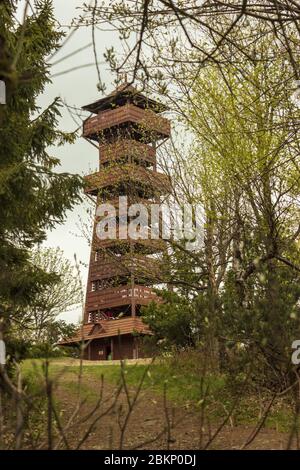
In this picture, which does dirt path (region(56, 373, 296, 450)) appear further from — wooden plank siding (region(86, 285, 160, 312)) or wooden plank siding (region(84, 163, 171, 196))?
wooden plank siding (region(86, 285, 160, 312))

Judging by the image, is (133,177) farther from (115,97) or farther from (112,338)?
(112,338)

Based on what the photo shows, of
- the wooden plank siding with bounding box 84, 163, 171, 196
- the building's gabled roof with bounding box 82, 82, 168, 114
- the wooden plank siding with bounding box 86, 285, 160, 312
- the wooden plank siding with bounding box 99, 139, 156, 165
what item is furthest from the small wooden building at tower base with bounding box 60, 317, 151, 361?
the building's gabled roof with bounding box 82, 82, 168, 114

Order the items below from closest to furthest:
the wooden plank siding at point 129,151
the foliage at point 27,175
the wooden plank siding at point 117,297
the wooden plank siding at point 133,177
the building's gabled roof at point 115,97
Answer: the building's gabled roof at point 115,97 < the foliage at point 27,175 < the wooden plank siding at point 133,177 < the wooden plank siding at point 129,151 < the wooden plank siding at point 117,297

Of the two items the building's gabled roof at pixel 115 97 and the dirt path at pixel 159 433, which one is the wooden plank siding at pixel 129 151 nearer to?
the dirt path at pixel 159 433

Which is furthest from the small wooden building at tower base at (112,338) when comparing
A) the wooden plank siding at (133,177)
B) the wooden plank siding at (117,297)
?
the wooden plank siding at (133,177)

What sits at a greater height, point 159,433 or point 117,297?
point 117,297

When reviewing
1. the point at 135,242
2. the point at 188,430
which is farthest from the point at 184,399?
the point at 135,242

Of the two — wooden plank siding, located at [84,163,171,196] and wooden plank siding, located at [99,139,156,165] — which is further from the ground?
wooden plank siding, located at [99,139,156,165]

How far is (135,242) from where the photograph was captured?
17.5 metres

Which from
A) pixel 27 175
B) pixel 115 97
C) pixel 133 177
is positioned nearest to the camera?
pixel 115 97

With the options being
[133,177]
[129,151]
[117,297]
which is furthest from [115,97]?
[117,297]

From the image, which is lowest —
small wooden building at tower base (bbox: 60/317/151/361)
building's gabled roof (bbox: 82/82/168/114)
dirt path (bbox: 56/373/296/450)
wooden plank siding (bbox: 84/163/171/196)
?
dirt path (bbox: 56/373/296/450)

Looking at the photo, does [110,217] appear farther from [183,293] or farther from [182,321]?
[182,321]

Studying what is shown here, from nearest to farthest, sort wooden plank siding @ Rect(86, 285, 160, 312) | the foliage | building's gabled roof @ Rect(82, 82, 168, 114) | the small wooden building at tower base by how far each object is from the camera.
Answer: building's gabled roof @ Rect(82, 82, 168, 114)
the foliage
the small wooden building at tower base
wooden plank siding @ Rect(86, 285, 160, 312)
